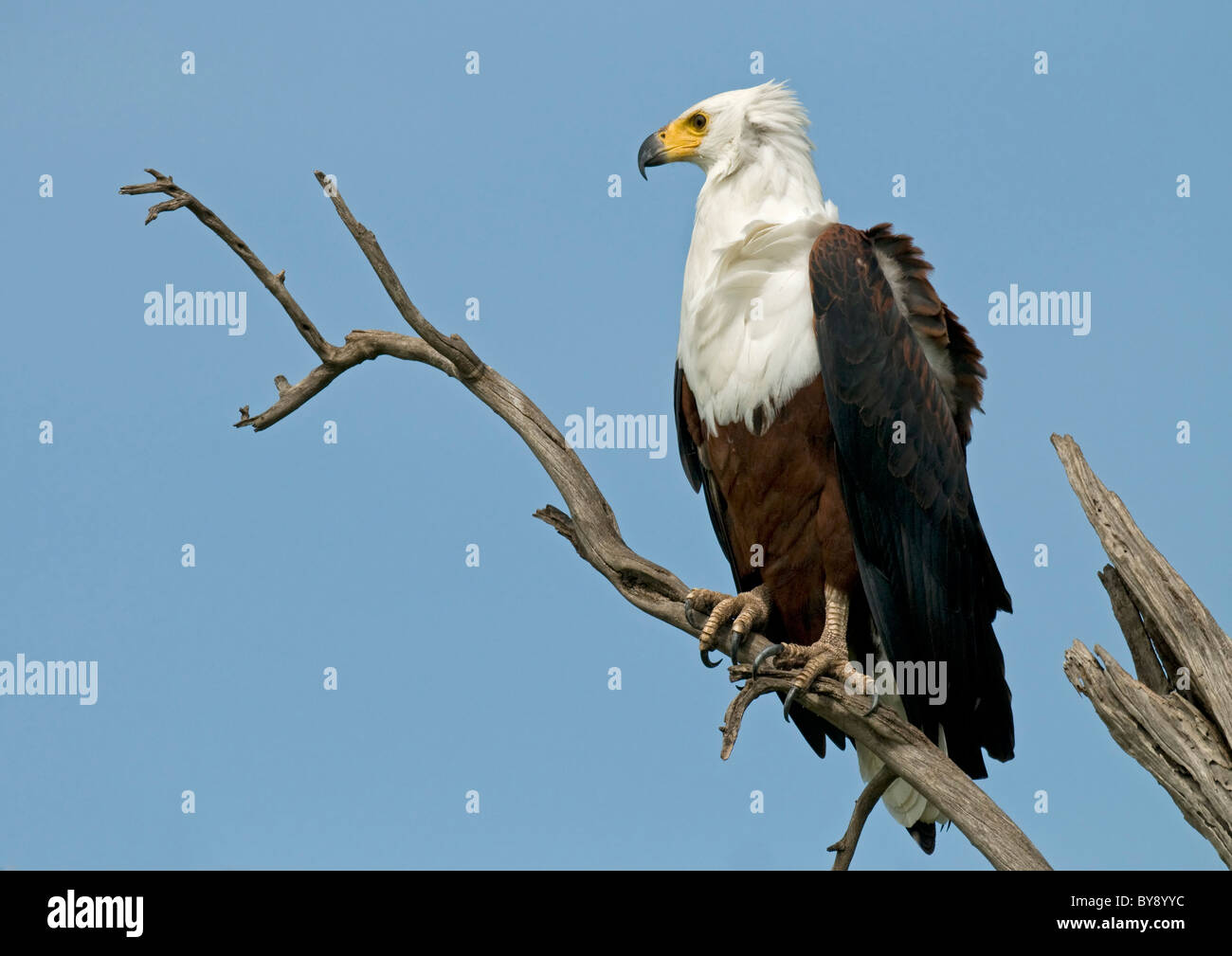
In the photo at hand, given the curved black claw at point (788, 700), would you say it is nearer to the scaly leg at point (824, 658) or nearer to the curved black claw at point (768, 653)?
the scaly leg at point (824, 658)

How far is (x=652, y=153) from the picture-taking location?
5.12m

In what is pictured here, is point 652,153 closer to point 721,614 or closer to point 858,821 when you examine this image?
point 721,614

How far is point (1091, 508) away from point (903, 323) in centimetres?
97

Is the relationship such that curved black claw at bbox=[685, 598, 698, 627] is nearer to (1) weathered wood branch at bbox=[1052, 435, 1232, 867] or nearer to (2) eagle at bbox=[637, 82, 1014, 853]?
(2) eagle at bbox=[637, 82, 1014, 853]

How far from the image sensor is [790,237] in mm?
4598

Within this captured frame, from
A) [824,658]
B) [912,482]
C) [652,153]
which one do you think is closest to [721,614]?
[824,658]

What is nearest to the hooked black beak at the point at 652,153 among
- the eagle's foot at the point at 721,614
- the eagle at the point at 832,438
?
the eagle at the point at 832,438

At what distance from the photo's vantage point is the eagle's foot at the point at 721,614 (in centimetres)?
459

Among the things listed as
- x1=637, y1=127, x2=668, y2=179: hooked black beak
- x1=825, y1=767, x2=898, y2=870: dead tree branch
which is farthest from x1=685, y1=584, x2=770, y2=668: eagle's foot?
x1=637, y1=127, x2=668, y2=179: hooked black beak

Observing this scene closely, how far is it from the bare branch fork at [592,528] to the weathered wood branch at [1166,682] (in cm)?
56

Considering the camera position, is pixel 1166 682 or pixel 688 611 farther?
pixel 688 611

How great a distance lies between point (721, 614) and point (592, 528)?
0.58 metres
